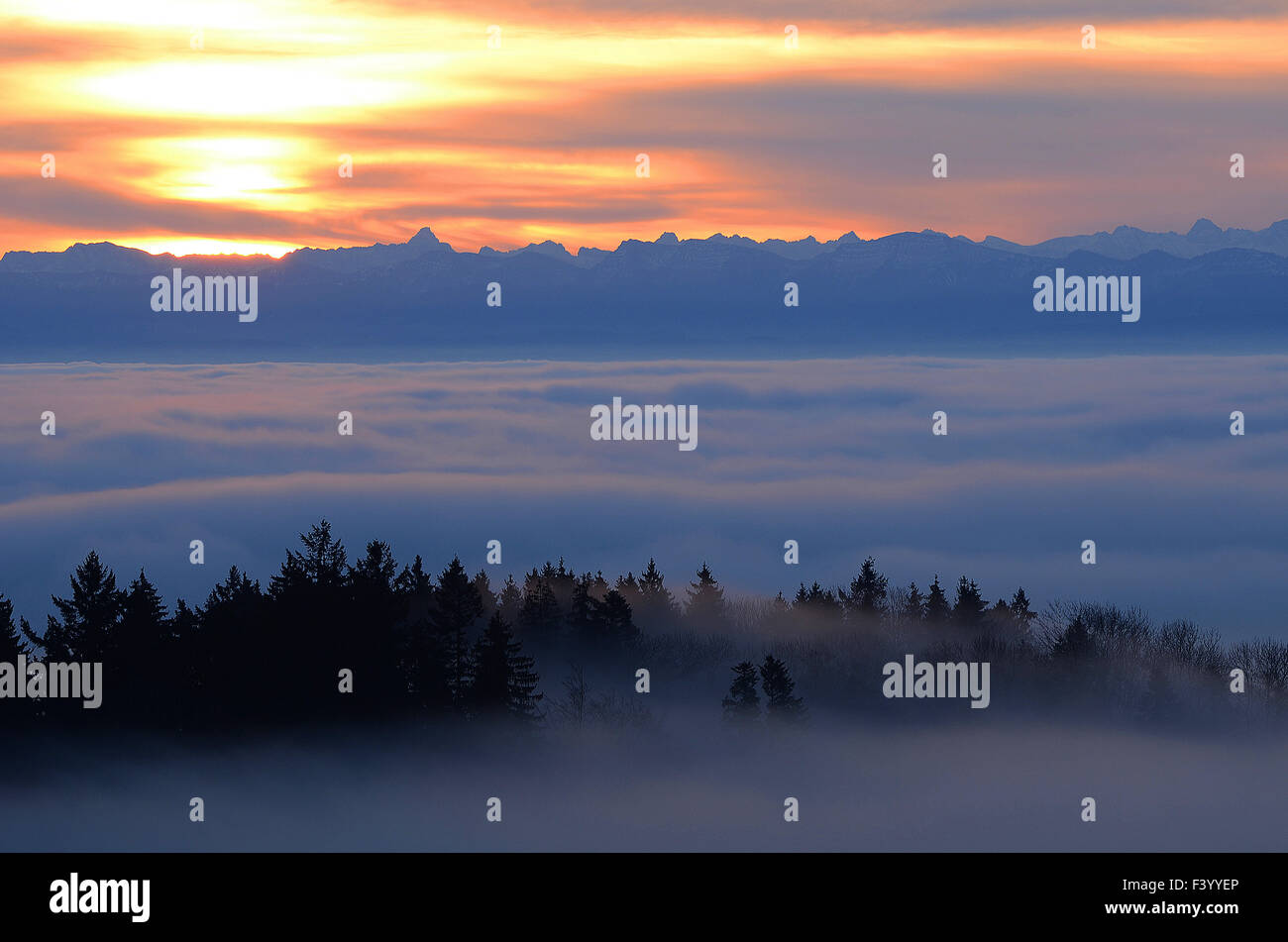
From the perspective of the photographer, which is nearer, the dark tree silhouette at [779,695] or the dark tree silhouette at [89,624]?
the dark tree silhouette at [89,624]

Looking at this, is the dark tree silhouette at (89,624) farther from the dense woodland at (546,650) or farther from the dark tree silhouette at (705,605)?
the dark tree silhouette at (705,605)

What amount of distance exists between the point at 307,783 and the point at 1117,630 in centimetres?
8952

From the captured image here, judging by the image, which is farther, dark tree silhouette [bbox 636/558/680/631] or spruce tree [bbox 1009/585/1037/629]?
spruce tree [bbox 1009/585/1037/629]

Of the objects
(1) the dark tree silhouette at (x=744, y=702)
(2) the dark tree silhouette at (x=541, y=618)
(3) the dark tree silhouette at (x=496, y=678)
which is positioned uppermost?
(2) the dark tree silhouette at (x=541, y=618)

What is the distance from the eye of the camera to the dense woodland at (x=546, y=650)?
57.9 meters

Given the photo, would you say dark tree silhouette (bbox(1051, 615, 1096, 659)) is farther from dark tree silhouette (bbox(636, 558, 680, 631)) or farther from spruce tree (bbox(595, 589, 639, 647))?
spruce tree (bbox(595, 589, 639, 647))

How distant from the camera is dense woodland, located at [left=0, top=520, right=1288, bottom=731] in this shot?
2281 inches

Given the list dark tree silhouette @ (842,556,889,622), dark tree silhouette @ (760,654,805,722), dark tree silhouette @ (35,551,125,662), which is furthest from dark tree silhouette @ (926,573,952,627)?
dark tree silhouette @ (35,551,125,662)

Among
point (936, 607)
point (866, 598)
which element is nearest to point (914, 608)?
point (936, 607)

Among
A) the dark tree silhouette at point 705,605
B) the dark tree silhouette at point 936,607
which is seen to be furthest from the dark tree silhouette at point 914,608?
the dark tree silhouette at point 705,605

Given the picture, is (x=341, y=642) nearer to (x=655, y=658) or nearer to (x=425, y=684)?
(x=425, y=684)

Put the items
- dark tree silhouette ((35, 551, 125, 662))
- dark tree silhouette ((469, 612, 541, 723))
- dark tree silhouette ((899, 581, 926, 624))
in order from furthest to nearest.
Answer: dark tree silhouette ((899, 581, 926, 624)) < dark tree silhouette ((469, 612, 541, 723)) < dark tree silhouette ((35, 551, 125, 662))

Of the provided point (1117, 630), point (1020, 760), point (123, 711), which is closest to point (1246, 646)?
point (1117, 630)

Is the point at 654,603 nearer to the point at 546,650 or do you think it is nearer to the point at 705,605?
the point at 705,605
